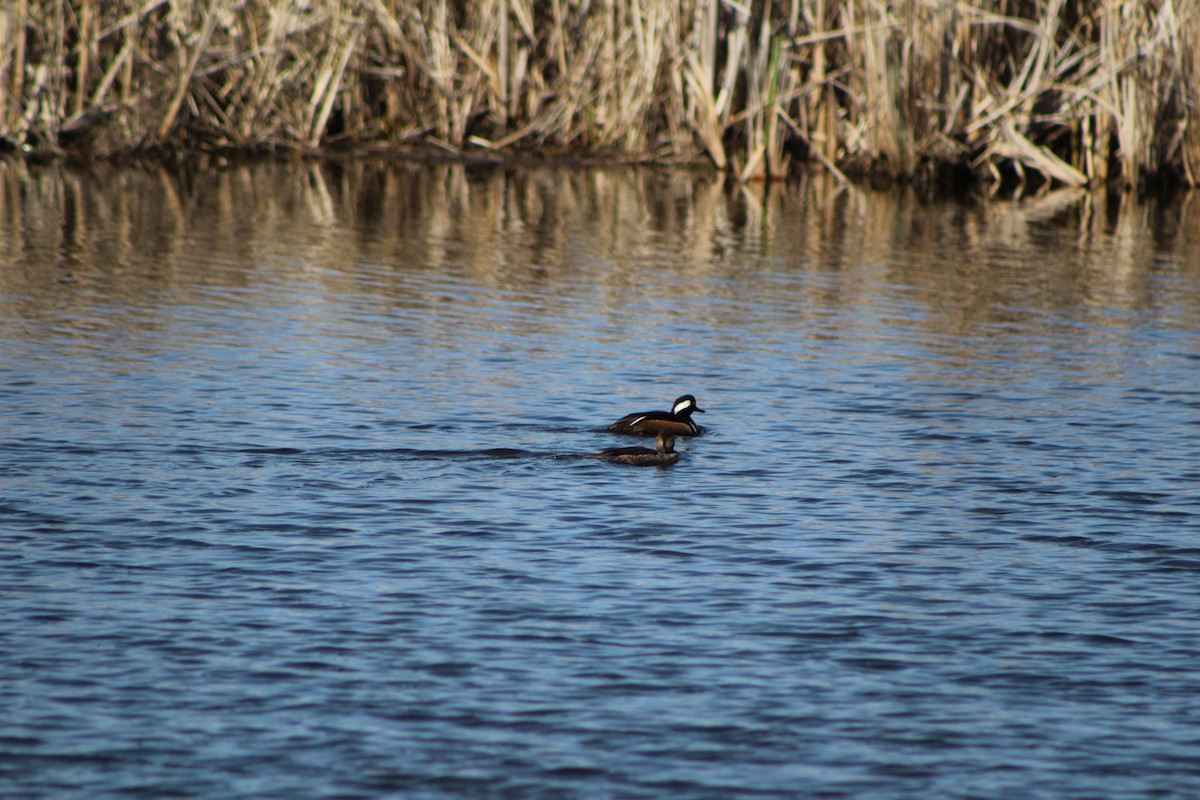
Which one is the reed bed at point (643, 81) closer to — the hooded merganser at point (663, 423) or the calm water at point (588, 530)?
the calm water at point (588, 530)

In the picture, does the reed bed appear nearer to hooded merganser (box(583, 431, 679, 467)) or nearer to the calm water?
the calm water

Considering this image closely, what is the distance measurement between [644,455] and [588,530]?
66.6 inches

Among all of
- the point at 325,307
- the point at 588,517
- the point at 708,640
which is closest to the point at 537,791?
the point at 708,640

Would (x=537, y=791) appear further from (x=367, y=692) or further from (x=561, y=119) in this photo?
(x=561, y=119)

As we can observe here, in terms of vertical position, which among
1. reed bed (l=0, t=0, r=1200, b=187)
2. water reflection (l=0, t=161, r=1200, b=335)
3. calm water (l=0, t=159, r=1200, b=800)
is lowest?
calm water (l=0, t=159, r=1200, b=800)

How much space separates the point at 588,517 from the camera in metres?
10.1

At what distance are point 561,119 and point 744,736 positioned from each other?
23.8m

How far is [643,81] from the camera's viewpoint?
1104 inches

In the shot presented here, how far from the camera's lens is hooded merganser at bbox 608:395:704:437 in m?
11.7

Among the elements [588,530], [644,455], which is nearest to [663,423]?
[644,455]

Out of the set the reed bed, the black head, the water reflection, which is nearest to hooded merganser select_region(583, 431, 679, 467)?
the black head

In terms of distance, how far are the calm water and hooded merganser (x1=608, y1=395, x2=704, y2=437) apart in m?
0.14

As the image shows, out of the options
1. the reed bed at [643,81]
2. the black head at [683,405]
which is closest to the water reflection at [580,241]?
the reed bed at [643,81]

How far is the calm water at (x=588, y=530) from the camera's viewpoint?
6.77 meters
